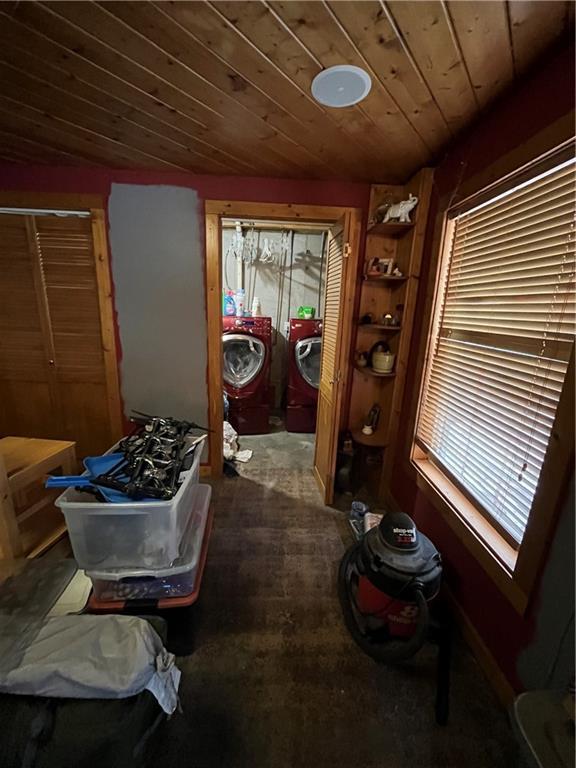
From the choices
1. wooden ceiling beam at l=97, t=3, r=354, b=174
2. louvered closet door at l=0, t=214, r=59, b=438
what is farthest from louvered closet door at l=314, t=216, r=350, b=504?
louvered closet door at l=0, t=214, r=59, b=438

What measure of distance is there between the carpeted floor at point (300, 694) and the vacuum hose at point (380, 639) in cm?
6

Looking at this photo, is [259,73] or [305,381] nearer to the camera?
[259,73]

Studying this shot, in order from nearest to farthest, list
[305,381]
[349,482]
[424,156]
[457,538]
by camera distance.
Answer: [457,538] < [424,156] < [349,482] < [305,381]

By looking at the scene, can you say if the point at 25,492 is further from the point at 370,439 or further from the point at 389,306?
the point at 389,306

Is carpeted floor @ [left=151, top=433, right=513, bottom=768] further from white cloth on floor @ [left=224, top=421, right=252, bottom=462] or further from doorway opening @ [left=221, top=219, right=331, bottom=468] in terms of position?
doorway opening @ [left=221, top=219, right=331, bottom=468]

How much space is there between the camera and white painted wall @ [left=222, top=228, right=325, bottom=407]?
12.7 ft

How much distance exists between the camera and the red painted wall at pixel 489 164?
1.00 metres

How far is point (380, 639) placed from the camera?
4.13 ft

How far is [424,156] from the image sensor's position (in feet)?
5.60

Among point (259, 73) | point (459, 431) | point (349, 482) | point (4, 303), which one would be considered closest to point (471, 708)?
point (459, 431)

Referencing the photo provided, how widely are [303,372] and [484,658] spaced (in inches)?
105

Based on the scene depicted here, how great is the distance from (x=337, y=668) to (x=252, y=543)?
2.59 ft

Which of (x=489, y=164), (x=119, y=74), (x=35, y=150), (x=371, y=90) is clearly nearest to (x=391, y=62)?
(x=371, y=90)

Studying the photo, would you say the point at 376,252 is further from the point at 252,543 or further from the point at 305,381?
the point at 252,543
